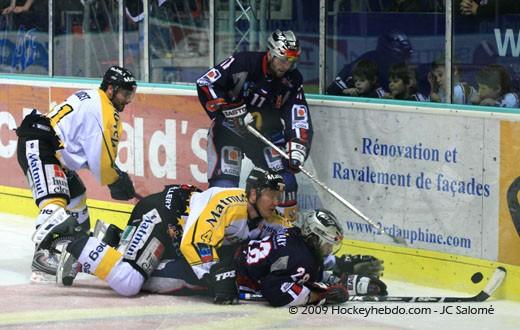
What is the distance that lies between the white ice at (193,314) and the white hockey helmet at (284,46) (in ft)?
5.45

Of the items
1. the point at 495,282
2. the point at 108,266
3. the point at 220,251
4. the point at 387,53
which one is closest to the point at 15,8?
the point at 387,53

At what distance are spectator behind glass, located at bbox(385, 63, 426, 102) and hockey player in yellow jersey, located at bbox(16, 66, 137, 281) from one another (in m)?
1.62

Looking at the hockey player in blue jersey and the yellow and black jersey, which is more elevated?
the hockey player in blue jersey

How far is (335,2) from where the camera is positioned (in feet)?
28.2

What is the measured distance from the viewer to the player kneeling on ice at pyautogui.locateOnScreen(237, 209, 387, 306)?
6.85 metres

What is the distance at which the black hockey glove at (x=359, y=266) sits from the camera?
754 centimetres

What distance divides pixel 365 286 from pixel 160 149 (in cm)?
276

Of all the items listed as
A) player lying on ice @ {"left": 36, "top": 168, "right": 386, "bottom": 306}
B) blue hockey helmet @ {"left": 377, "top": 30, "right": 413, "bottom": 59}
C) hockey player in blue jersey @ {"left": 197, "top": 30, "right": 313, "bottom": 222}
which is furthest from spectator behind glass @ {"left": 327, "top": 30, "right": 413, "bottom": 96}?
player lying on ice @ {"left": 36, "top": 168, "right": 386, "bottom": 306}

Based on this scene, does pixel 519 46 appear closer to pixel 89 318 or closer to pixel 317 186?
pixel 317 186

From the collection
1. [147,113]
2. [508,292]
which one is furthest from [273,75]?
[508,292]

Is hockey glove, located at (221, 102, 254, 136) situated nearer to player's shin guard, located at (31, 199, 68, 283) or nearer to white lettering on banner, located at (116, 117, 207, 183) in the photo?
white lettering on banner, located at (116, 117, 207, 183)

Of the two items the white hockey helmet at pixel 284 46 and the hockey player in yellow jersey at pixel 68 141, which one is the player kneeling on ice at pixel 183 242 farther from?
the white hockey helmet at pixel 284 46

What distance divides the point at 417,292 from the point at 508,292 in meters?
0.55

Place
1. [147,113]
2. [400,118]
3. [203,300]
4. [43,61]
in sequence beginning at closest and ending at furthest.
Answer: [203,300], [400,118], [147,113], [43,61]
